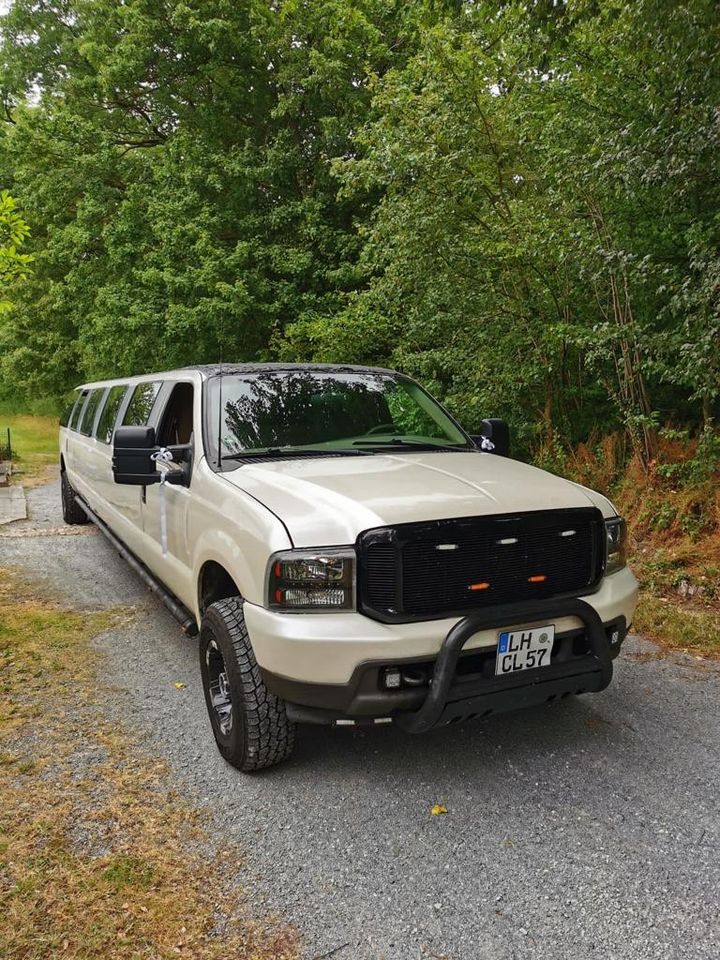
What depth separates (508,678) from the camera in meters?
2.76

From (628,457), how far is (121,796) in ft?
21.8

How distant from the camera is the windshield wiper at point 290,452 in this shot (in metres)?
3.64

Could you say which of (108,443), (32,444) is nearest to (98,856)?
(108,443)

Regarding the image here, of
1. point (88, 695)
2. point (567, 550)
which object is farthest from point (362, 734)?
point (88, 695)

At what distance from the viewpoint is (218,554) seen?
10.6ft

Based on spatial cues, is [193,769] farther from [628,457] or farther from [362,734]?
[628,457]

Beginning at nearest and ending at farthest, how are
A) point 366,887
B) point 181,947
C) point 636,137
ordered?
1. point 181,947
2. point 366,887
3. point 636,137

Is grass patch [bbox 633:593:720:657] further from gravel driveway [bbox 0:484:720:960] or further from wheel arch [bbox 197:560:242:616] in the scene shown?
wheel arch [bbox 197:560:242:616]

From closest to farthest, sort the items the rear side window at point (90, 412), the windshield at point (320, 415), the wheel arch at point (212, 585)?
the wheel arch at point (212, 585) < the windshield at point (320, 415) < the rear side window at point (90, 412)

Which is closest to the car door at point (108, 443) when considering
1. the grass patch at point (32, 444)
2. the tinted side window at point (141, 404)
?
the tinted side window at point (141, 404)

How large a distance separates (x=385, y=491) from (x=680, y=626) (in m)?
3.17

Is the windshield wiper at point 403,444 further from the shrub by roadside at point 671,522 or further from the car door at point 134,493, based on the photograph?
the shrub by roadside at point 671,522

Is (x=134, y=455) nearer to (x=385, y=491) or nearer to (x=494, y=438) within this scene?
(x=385, y=491)

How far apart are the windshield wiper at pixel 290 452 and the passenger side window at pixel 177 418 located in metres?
0.76
